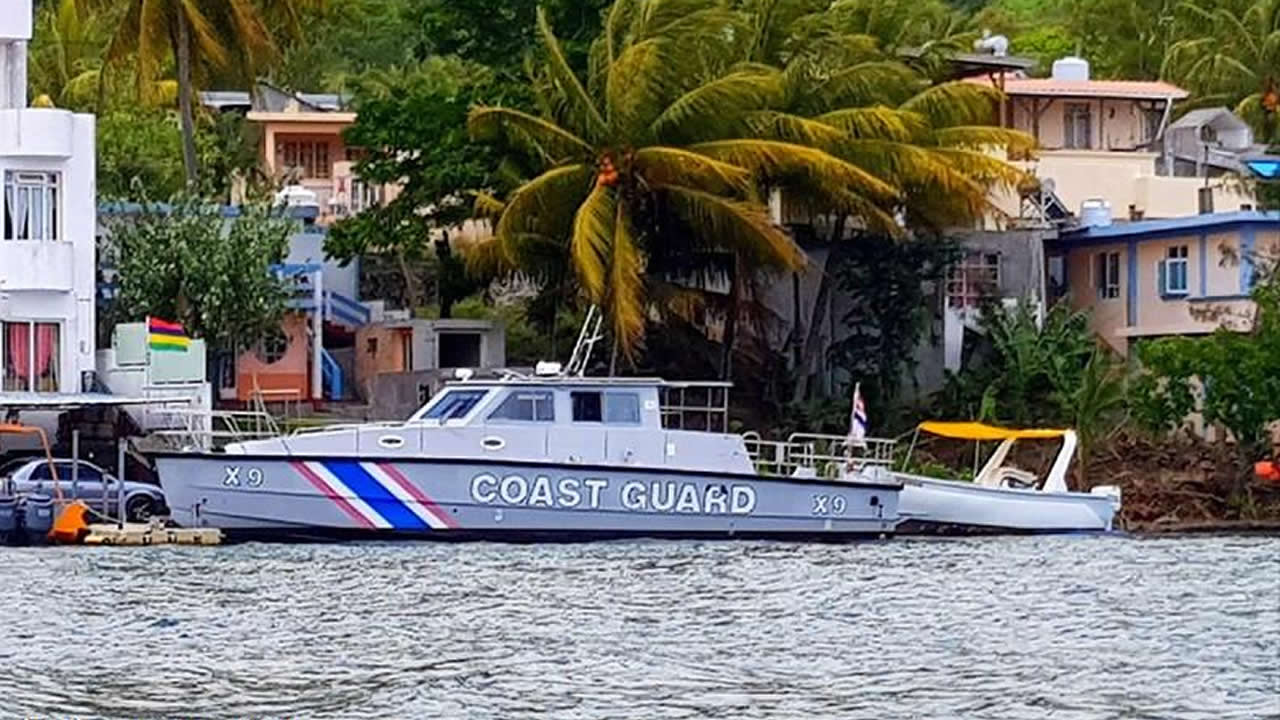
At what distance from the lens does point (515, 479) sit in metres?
43.0

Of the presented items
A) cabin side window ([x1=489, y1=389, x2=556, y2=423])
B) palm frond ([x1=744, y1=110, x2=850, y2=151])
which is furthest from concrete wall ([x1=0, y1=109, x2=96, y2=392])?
palm frond ([x1=744, y1=110, x2=850, y2=151])

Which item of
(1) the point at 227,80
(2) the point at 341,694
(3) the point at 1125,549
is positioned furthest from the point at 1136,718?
(1) the point at 227,80

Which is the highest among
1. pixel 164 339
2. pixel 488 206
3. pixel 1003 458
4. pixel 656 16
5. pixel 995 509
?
pixel 656 16

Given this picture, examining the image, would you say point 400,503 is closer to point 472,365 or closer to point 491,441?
point 491,441

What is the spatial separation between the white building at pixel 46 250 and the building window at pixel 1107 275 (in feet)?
77.6

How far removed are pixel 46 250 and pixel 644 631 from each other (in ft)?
86.2

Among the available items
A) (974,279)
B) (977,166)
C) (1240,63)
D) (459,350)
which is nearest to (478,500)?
(977,166)

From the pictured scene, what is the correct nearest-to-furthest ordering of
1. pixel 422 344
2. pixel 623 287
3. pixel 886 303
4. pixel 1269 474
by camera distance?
pixel 1269 474 → pixel 623 287 → pixel 886 303 → pixel 422 344

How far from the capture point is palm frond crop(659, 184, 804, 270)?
5459cm

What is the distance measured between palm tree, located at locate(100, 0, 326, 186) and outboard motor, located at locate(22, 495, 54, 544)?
51.9ft

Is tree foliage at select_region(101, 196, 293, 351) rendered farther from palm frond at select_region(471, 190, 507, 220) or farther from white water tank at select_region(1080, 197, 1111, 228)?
white water tank at select_region(1080, 197, 1111, 228)

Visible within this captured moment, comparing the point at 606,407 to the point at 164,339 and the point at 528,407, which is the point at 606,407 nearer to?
A: the point at 528,407

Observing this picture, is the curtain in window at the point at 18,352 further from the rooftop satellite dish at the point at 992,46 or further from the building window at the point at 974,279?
the rooftop satellite dish at the point at 992,46

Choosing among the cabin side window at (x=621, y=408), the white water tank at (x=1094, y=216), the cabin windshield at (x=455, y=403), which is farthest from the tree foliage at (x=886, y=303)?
the cabin windshield at (x=455, y=403)
